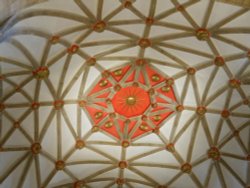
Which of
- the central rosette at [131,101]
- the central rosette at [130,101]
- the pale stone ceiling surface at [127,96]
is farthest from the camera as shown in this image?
the central rosette at [131,101]

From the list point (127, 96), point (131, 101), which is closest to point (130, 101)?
point (131, 101)

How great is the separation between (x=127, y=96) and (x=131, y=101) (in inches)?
12.4

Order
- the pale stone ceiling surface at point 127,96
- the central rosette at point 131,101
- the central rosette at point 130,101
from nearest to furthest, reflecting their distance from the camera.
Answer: the pale stone ceiling surface at point 127,96 → the central rosette at point 130,101 → the central rosette at point 131,101

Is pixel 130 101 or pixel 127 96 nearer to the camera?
pixel 127 96

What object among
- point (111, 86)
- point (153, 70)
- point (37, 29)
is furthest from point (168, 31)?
point (37, 29)

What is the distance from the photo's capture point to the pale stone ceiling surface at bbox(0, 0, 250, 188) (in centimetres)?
1692

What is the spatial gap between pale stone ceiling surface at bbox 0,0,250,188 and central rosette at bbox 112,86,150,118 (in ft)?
0.14

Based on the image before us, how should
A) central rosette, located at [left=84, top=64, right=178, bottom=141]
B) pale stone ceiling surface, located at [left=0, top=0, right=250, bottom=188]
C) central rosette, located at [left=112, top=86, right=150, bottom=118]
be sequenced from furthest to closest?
central rosette, located at [left=112, top=86, right=150, bottom=118] → central rosette, located at [left=84, top=64, right=178, bottom=141] → pale stone ceiling surface, located at [left=0, top=0, right=250, bottom=188]

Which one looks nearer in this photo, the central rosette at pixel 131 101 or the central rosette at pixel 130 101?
the central rosette at pixel 130 101

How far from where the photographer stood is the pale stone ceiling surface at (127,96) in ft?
55.5

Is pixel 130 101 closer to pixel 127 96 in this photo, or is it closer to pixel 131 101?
pixel 131 101

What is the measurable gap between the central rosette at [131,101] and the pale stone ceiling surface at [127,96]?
44 mm

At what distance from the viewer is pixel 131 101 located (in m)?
20.4

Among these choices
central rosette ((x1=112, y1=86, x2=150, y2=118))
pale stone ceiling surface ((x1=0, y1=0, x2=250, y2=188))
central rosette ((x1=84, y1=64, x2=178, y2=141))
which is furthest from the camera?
central rosette ((x1=112, y1=86, x2=150, y2=118))
